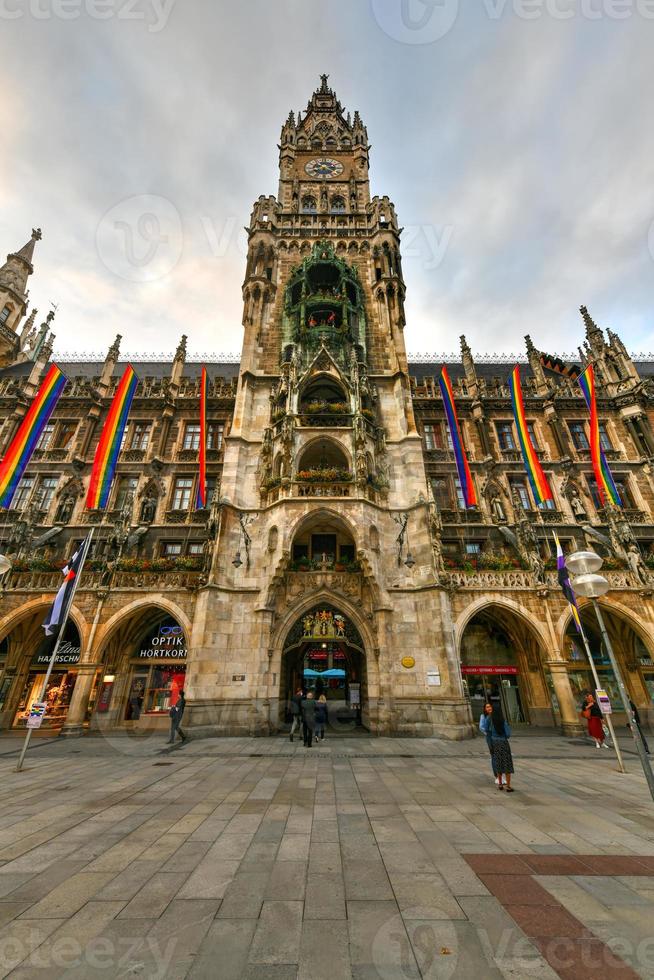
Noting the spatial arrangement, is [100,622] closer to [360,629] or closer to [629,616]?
[360,629]

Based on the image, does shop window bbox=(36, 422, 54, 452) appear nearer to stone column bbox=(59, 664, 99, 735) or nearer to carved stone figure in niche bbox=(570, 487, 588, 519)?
stone column bbox=(59, 664, 99, 735)

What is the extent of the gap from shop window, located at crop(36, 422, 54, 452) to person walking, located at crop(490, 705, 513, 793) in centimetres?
3075

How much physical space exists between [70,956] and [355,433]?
20.2m

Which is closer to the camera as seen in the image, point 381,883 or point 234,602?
point 381,883

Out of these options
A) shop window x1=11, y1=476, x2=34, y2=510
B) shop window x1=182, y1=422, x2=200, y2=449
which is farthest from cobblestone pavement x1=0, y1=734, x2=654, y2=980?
shop window x1=182, y1=422, x2=200, y2=449

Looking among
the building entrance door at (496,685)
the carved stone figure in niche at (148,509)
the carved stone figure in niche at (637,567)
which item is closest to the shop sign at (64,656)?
the carved stone figure in niche at (148,509)

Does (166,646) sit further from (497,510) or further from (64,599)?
(497,510)

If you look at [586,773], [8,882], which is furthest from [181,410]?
[586,773]

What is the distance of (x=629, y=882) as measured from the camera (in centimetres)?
482

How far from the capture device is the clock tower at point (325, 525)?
17688mm

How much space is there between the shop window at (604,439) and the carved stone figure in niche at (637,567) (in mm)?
9987

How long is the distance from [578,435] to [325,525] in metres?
20.9

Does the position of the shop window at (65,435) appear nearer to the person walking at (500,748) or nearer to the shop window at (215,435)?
the shop window at (215,435)

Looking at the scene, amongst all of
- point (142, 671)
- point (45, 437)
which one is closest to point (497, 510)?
point (142, 671)
